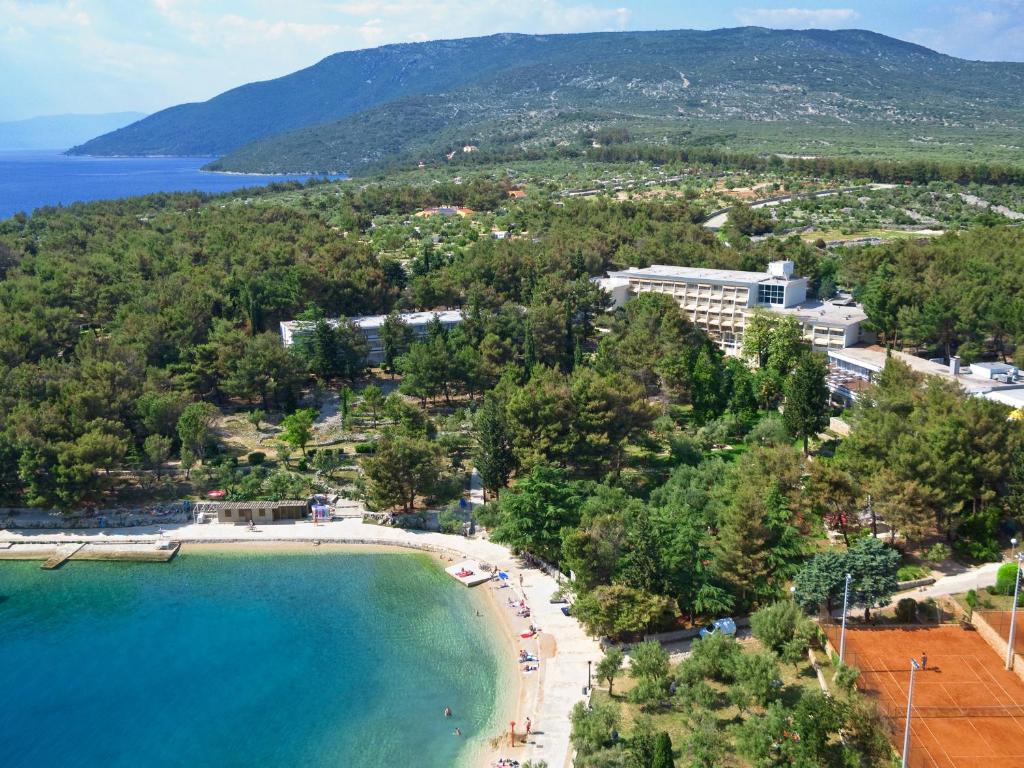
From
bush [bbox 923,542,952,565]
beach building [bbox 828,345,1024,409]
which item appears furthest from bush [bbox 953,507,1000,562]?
beach building [bbox 828,345,1024,409]

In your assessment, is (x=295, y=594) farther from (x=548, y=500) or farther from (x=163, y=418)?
(x=163, y=418)

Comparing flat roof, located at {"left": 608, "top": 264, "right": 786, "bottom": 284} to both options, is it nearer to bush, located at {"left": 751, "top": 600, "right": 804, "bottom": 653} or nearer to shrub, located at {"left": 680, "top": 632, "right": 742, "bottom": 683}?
bush, located at {"left": 751, "top": 600, "right": 804, "bottom": 653}

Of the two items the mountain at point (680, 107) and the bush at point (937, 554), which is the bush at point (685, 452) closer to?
the bush at point (937, 554)

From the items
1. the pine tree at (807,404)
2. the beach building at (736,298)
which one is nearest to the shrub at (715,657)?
the pine tree at (807,404)

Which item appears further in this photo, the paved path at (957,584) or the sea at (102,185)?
the sea at (102,185)

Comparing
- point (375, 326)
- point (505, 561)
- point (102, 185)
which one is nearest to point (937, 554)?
point (505, 561)

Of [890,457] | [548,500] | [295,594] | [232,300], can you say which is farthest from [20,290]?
[890,457]
